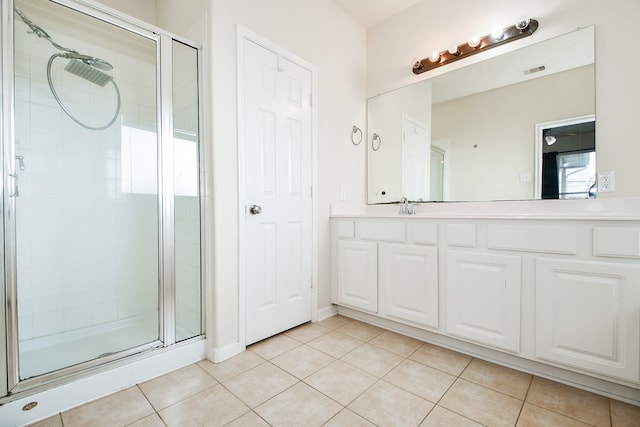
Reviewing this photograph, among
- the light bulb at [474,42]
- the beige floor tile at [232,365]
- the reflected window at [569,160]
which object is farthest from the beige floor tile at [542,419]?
the light bulb at [474,42]

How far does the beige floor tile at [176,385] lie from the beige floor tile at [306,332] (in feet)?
2.21

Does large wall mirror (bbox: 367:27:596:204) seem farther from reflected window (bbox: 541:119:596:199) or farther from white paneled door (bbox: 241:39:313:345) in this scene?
white paneled door (bbox: 241:39:313:345)

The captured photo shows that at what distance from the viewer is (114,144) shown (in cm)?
204

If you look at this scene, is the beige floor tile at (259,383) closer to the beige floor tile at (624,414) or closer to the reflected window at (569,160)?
the beige floor tile at (624,414)

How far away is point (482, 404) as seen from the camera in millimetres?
1357

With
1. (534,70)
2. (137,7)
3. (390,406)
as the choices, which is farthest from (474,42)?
(137,7)

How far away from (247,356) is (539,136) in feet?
7.94

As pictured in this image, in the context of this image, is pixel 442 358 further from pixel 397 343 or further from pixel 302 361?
pixel 302 361

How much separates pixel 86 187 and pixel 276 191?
1267 millimetres

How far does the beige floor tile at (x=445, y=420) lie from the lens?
122cm

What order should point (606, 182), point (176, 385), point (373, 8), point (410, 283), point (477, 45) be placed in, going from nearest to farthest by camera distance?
point (176, 385), point (606, 182), point (410, 283), point (477, 45), point (373, 8)

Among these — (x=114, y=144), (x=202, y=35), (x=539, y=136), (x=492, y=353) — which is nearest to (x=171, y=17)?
(x=202, y=35)

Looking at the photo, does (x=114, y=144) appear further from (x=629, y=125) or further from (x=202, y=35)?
(x=629, y=125)

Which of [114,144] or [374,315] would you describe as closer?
[114,144]
